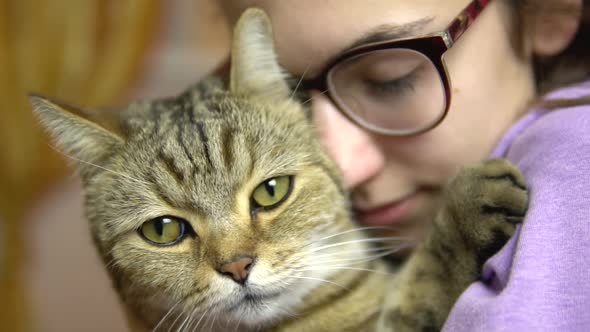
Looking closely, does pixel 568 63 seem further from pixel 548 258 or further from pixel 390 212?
pixel 548 258

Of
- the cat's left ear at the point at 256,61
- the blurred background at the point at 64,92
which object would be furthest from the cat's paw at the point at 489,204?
the blurred background at the point at 64,92

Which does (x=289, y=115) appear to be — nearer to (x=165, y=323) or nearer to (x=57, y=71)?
(x=165, y=323)

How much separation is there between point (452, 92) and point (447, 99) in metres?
0.06

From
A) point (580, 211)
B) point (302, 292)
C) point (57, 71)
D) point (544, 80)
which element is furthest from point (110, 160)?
point (57, 71)

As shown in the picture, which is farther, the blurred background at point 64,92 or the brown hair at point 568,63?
the blurred background at point 64,92

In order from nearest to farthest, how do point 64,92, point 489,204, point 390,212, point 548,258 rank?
point 548,258, point 489,204, point 390,212, point 64,92

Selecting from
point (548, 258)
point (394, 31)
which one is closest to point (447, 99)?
point (394, 31)

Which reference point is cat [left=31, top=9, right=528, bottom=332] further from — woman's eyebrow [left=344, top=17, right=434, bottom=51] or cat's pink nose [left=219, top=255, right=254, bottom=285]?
woman's eyebrow [left=344, top=17, right=434, bottom=51]

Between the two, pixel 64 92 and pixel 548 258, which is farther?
pixel 64 92

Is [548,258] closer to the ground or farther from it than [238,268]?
closer to the ground

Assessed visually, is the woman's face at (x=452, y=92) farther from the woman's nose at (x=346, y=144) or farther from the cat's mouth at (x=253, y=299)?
the cat's mouth at (x=253, y=299)

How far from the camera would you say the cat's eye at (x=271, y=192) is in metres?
0.98

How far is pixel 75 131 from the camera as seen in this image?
1018 millimetres

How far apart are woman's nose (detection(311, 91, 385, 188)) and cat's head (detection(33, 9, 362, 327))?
3 cm
